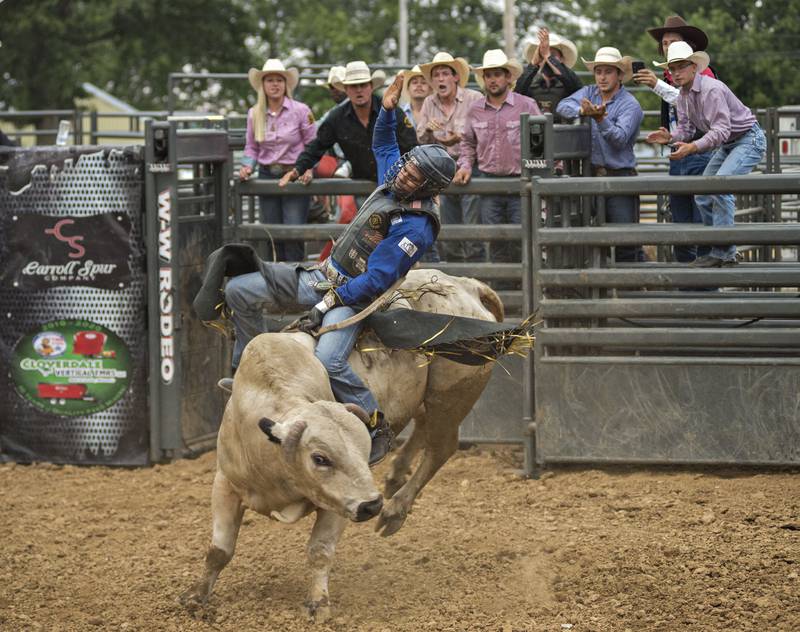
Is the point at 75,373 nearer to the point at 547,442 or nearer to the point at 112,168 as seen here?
the point at 112,168

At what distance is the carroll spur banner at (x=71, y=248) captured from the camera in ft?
30.4

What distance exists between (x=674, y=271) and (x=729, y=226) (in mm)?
443

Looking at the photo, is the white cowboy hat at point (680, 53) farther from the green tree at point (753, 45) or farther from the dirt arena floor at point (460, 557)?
the green tree at point (753, 45)

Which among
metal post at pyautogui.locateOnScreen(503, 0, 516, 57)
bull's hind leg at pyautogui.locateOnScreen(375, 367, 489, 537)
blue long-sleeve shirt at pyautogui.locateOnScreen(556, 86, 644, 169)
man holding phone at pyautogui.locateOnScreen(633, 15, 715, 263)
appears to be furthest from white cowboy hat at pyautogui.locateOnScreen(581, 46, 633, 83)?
metal post at pyautogui.locateOnScreen(503, 0, 516, 57)

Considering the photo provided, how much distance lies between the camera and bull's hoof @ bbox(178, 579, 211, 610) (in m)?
6.15

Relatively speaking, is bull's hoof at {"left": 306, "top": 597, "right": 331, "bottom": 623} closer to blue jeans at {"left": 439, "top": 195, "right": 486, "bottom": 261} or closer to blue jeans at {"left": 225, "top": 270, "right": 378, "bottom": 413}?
blue jeans at {"left": 225, "top": 270, "right": 378, "bottom": 413}

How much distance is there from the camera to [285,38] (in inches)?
1955

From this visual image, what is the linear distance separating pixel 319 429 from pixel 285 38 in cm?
4548

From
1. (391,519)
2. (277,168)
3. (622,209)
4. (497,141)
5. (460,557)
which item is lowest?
(460,557)

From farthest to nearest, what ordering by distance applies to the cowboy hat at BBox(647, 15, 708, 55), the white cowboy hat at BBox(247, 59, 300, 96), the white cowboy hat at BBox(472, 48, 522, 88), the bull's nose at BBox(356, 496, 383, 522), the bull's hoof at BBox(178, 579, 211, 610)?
the white cowboy hat at BBox(247, 59, 300, 96)
the white cowboy hat at BBox(472, 48, 522, 88)
the cowboy hat at BBox(647, 15, 708, 55)
the bull's hoof at BBox(178, 579, 211, 610)
the bull's nose at BBox(356, 496, 383, 522)

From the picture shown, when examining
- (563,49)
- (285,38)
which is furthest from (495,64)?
(285,38)

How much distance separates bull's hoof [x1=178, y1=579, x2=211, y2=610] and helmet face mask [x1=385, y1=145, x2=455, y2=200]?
2092 mm

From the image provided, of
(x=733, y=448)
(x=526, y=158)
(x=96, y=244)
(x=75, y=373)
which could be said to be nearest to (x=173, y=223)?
(x=96, y=244)

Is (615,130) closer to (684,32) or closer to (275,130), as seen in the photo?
(684,32)
